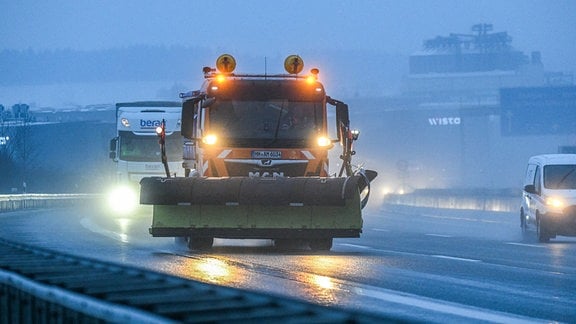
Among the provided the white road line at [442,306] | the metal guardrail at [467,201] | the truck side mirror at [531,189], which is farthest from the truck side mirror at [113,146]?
the white road line at [442,306]

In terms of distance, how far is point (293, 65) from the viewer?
21344 mm

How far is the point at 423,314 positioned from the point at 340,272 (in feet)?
15.6

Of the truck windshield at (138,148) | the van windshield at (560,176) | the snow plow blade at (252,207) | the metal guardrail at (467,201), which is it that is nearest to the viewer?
the snow plow blade at (252,207)

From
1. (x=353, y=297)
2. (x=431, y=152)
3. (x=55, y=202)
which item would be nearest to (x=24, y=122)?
(x=55, y=202)

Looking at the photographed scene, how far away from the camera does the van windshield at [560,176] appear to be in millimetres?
28253

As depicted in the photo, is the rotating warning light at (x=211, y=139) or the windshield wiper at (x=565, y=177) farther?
the windshield wiper at (x=565, y=177)

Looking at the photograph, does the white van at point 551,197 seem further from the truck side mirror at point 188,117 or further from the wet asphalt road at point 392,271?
the truck side mirror at point 188,117

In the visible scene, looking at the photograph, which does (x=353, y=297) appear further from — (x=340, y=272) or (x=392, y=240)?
(x=392, y=240)

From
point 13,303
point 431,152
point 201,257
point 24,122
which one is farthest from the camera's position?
point 431,152

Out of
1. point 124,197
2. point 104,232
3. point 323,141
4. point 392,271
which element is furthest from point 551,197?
point 124,197

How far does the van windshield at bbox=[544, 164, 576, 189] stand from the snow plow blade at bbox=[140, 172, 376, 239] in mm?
9916

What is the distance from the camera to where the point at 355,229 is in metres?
18.8

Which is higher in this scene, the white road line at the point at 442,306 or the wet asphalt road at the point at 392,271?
the wet asphalt road at the point at 392,271

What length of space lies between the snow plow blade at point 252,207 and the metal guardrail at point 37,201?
Result: 33.5 metres
